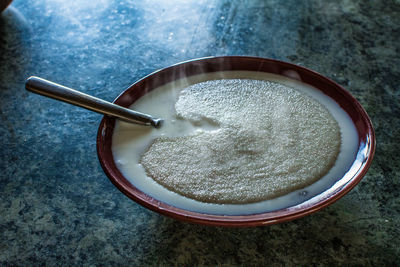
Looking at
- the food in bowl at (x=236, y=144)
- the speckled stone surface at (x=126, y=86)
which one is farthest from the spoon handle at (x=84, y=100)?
the speckled stone surface at (x=126, y=86)

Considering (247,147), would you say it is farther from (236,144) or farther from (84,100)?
(84,100)

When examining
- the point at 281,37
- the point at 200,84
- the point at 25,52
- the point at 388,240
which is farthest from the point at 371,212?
the point at 25,52

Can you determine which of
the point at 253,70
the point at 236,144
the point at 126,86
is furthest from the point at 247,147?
the point at 126,86

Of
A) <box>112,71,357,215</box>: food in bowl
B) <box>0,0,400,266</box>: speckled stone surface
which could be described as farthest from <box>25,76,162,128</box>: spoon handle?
<box>0,0,400,266</box>: speckled stone surface

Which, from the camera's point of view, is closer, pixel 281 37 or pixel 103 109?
pixel 103 109

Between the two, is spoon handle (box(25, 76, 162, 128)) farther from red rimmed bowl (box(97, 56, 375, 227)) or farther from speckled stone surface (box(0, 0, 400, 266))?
speckled stone surface (box(0, 0, 400, 266))

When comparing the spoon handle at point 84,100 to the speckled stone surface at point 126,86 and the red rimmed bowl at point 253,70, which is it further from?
the speckled stone surface at point 126,86

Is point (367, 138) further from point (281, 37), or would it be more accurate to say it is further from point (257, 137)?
point (281, 37)
